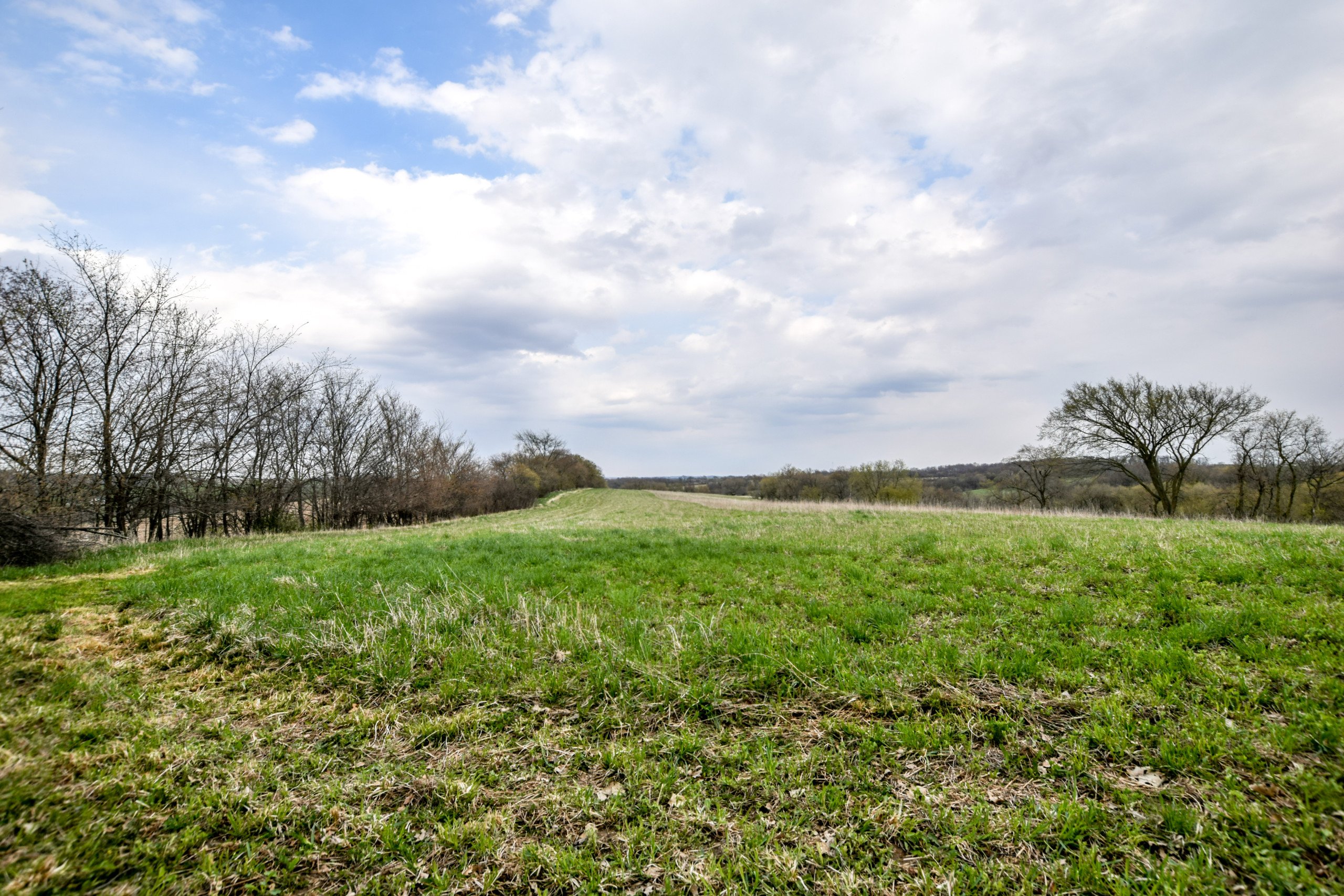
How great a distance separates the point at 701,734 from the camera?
452cm

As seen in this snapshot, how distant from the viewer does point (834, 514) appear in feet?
70.4

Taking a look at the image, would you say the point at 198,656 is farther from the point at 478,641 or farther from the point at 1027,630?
the point at 1027,630

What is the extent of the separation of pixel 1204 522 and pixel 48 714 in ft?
77.4

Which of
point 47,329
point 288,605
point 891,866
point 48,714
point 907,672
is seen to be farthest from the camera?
point 47,329

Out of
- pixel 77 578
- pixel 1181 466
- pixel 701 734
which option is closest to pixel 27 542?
pixel 77 578

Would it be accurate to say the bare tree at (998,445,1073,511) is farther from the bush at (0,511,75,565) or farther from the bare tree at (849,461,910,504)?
the bush at (0,511,75,565)

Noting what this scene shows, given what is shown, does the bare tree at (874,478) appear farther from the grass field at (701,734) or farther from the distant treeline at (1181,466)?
the grass field at (701,734)

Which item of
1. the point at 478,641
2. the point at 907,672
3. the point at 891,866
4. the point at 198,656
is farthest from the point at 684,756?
the point at 198,656

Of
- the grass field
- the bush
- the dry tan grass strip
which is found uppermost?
the bush

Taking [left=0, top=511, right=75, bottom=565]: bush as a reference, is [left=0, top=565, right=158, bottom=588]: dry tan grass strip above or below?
below

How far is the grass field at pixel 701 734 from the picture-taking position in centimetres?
308

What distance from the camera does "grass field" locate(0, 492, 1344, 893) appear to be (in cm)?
308

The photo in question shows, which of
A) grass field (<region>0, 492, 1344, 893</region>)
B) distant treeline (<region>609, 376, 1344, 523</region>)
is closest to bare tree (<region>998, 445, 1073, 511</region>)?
distant treeline (<region>609, 376, 1344, 523</region>)

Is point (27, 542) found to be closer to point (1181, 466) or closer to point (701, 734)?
point (701, 734)
